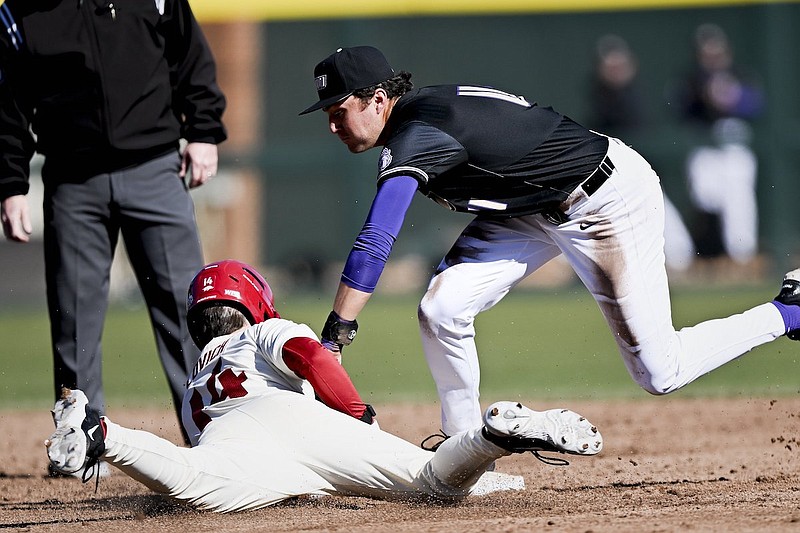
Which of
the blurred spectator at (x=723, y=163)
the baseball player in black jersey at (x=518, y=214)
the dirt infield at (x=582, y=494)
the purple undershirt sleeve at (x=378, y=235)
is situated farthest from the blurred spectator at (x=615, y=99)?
the purple undershirt sleeve at (x=378, y=235)

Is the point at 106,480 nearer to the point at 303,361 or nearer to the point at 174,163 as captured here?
the point at 174,163

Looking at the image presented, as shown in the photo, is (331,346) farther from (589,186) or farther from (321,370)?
(589,186)

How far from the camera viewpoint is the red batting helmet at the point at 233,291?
438 centimetres

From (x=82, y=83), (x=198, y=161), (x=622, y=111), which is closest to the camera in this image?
(x=82, y=83)

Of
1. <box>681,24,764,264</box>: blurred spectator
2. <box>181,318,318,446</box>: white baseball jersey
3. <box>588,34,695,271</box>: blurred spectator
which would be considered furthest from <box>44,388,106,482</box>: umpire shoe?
<box>681,24,764,264</box>: blurred spectator

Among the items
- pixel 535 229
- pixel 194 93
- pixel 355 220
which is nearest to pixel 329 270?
pixel 355 220

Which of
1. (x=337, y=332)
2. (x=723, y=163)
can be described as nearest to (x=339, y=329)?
(x=337, y=332)

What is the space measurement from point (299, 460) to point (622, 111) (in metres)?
10.6

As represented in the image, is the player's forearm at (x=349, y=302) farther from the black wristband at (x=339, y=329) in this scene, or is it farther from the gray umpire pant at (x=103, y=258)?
the gray umpire pant at (x=103, y=258)

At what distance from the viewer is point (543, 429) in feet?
11.6

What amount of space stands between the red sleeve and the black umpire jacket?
172 centimetres

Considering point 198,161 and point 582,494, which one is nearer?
point 582,494

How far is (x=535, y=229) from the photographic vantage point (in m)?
4.62

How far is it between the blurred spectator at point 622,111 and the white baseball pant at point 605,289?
8.71m
